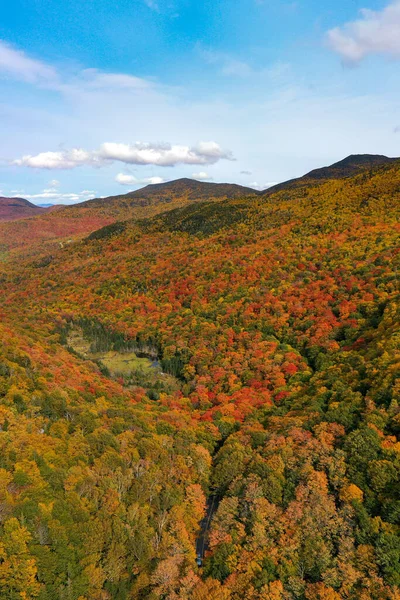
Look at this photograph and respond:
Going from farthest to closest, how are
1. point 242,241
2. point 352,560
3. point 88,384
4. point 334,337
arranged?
1. point 242,241
2. point 334,337
3. point 88,384
4. point 352,560

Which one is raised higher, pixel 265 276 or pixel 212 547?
pixel 265 276

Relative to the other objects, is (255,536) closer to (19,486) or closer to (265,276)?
(19,486)

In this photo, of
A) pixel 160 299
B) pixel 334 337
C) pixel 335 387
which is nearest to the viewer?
pixel 335 387

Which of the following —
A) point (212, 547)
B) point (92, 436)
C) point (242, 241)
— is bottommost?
point (212, 547)

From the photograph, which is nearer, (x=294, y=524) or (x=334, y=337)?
(x=294, y=524)

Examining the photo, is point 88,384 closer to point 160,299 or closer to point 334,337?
point 334,337

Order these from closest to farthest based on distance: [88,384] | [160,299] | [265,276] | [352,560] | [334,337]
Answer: [352,560] < [88,384] < [334,337] < [265,276] < [160,299]

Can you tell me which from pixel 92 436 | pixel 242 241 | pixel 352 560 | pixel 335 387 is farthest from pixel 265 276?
pixel 352 560

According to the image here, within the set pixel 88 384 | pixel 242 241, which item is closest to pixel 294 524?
pixel 88 384

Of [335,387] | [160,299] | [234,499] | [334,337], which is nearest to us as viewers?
[234,499]
